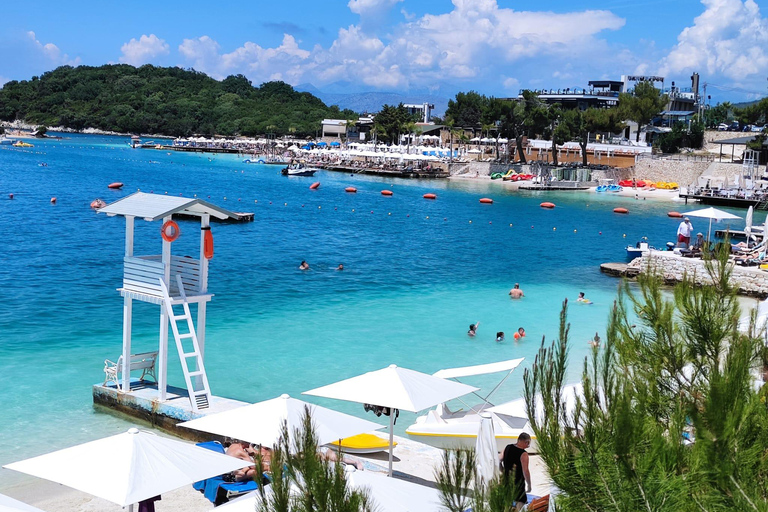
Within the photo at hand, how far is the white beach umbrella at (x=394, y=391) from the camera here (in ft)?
33.8

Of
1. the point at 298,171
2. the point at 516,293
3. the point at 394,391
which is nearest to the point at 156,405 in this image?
the point at 394,391

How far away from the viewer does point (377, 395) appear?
1046 centimetres

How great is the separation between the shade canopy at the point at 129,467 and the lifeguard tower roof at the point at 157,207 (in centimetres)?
558

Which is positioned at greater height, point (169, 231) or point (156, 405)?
point (169, 231)

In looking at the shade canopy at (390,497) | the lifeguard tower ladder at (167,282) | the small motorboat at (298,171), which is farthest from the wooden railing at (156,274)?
the small motorboat at (298,171)

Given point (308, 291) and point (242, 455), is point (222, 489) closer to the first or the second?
point (242, 455)

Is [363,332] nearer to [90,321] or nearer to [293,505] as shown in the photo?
[90,321]

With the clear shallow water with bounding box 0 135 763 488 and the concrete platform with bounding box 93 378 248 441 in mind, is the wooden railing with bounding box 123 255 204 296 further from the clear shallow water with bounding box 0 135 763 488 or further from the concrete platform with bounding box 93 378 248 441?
the clear shallow water with bounding box 0 135 763 488

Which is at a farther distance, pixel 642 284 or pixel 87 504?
pixel 87 504

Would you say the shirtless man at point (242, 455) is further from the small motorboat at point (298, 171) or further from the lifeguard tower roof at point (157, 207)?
the small motorboat at point (298, 171)

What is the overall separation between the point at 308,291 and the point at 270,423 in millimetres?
17352

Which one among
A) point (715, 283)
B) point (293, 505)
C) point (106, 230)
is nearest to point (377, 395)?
point (715, 283)

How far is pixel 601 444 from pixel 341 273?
26.8 metres

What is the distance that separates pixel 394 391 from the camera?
10477 mm
